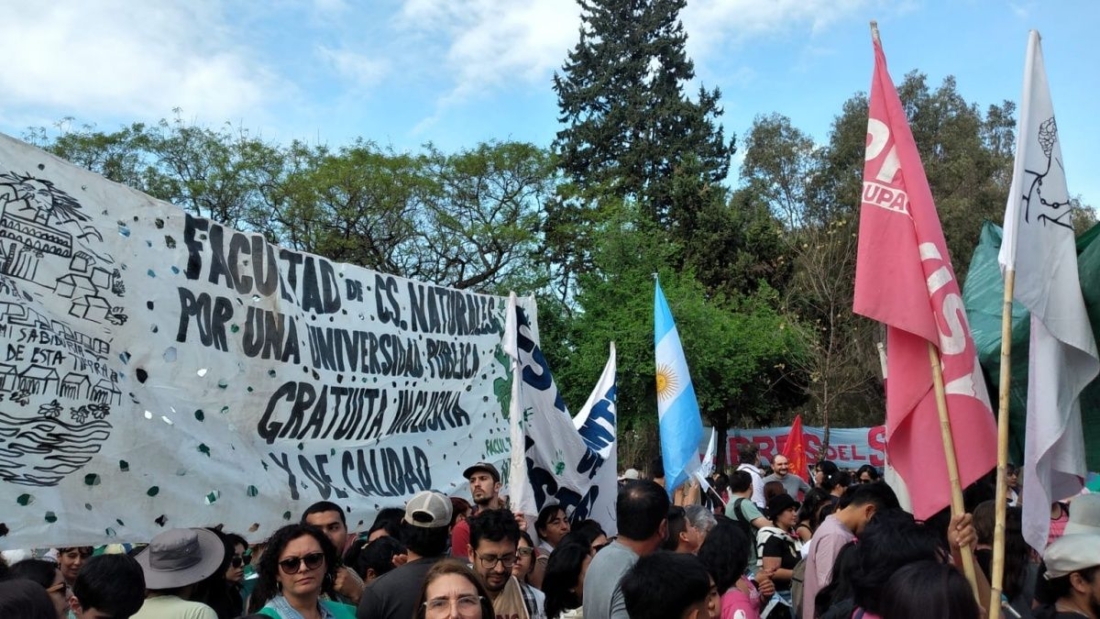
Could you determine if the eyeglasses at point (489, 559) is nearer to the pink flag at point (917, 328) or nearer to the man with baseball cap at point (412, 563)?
the man with baseball cap at point (412, 563)

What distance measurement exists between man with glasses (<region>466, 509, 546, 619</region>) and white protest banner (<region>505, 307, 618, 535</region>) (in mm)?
2680

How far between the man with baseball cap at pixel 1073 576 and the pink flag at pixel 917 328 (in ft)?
2.20

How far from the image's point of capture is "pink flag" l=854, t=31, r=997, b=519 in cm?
467

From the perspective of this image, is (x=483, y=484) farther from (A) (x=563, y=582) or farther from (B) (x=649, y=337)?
(B) (x=649, y=337)

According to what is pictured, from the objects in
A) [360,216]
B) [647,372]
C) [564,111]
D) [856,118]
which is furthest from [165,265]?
[564,111]

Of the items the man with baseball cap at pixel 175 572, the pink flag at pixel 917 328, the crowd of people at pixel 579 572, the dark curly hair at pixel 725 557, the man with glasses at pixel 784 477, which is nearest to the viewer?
the crowd of people at pixel 579 572

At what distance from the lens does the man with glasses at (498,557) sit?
15.0 ft

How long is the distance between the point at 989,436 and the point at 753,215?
3378cm

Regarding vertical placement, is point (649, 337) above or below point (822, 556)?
above

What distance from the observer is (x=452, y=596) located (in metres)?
3.24

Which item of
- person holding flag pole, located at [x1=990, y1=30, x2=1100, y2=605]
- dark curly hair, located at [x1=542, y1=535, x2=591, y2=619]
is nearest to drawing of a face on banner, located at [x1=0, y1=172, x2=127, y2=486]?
dark curly hair, located at [x1=542, y1=535, x2=591, y2=619]

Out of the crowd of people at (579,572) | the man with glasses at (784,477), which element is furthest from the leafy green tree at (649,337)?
the crowd of people at (579,572)

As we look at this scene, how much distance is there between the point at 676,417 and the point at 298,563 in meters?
6.03

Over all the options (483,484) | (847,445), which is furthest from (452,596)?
(847,445)
